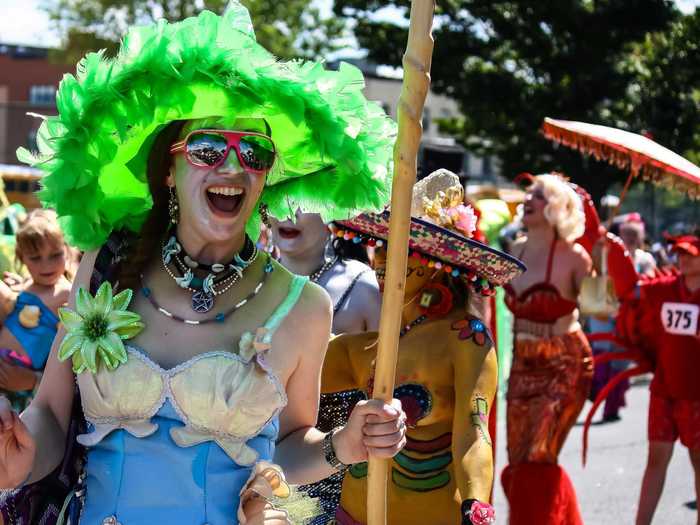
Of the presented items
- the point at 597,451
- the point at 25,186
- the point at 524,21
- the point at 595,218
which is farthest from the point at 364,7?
the point at 595,218

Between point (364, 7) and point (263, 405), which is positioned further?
point (364, 7)

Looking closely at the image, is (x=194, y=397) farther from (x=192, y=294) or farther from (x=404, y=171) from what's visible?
(x=404, y=171)

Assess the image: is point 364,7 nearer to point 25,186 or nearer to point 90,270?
point 25,186

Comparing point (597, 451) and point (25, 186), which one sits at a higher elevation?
point (597, 451)

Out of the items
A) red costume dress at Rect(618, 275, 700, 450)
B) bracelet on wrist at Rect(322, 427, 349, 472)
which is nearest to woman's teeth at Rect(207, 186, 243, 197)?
bracelet on wrist at Rect(322, 427, 349, 472)

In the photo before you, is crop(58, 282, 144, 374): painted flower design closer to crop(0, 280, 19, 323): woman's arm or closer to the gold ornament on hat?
the gold ornament on hat

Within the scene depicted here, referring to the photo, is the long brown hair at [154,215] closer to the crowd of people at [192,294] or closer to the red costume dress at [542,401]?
the crowd of people at [192,294]

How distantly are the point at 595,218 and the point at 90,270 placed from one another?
515 cm

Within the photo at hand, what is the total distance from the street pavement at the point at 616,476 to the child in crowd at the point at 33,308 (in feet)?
10.4

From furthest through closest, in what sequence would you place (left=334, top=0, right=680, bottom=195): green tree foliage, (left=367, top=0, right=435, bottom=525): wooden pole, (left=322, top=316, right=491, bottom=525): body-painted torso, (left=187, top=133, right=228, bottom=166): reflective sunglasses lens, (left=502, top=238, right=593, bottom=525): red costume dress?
(left=334, top=0, right=680, bottom=195): green tree foliage, (left=502, top=238, right=593, bottom=525): red costume dress, (left=322, top=316, right=491, bottom=525): body-painted torso, (left=187, top=133, right=228, bottom=166): reflective sunglasses lens, (left=367, top=0, right=435, bottom=525): wooden pole

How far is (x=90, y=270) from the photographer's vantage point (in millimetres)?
2797

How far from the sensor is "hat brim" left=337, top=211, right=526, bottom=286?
13.4 ft

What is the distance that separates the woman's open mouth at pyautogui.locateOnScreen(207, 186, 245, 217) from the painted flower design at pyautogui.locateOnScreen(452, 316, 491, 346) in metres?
1.45

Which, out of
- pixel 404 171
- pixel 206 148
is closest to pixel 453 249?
pixel 206 148
